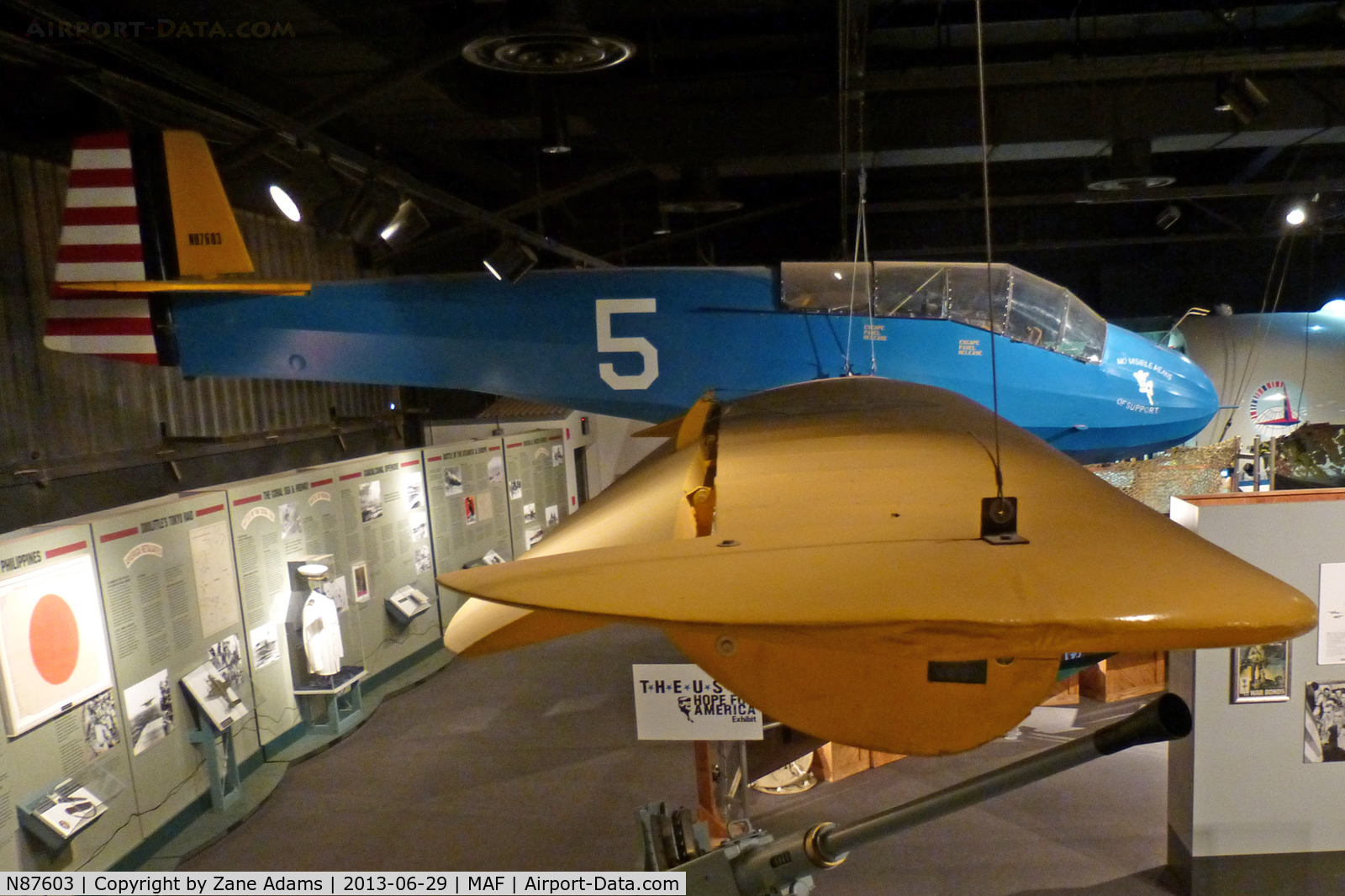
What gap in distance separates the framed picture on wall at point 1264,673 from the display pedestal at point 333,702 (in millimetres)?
4960

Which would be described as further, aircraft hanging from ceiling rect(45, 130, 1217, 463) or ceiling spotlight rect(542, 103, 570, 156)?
ceiling spotlight rect(542, 103, 570, 156)

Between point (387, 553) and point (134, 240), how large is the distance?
328 cm

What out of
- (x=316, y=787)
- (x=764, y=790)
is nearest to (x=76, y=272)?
(x=316, y=787)

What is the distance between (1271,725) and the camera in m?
3.23

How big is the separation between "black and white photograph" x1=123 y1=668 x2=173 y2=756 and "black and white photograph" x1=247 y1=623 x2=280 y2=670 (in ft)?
2.45

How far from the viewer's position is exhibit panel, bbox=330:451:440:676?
236 inches

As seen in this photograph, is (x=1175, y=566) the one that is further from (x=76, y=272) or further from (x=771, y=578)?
(x=76, y=272)

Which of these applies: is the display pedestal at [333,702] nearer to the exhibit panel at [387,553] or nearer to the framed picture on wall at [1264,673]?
the exhibit panel at [387,553]

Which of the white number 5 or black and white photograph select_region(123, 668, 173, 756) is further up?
the white number 5

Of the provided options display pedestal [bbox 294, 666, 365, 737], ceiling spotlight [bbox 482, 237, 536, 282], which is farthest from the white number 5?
display pedestal [bbox 294, 666, 365, 737]

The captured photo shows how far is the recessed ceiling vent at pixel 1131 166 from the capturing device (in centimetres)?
534

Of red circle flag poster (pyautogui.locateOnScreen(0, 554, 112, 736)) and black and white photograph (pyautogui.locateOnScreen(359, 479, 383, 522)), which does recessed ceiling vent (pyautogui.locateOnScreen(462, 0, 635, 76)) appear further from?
black and white photograph (pyautogui.locateOnScreen(359, 479, 383, 522))

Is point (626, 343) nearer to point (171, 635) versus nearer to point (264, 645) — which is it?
point (171, 635)

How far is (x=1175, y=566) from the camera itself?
89 cm
